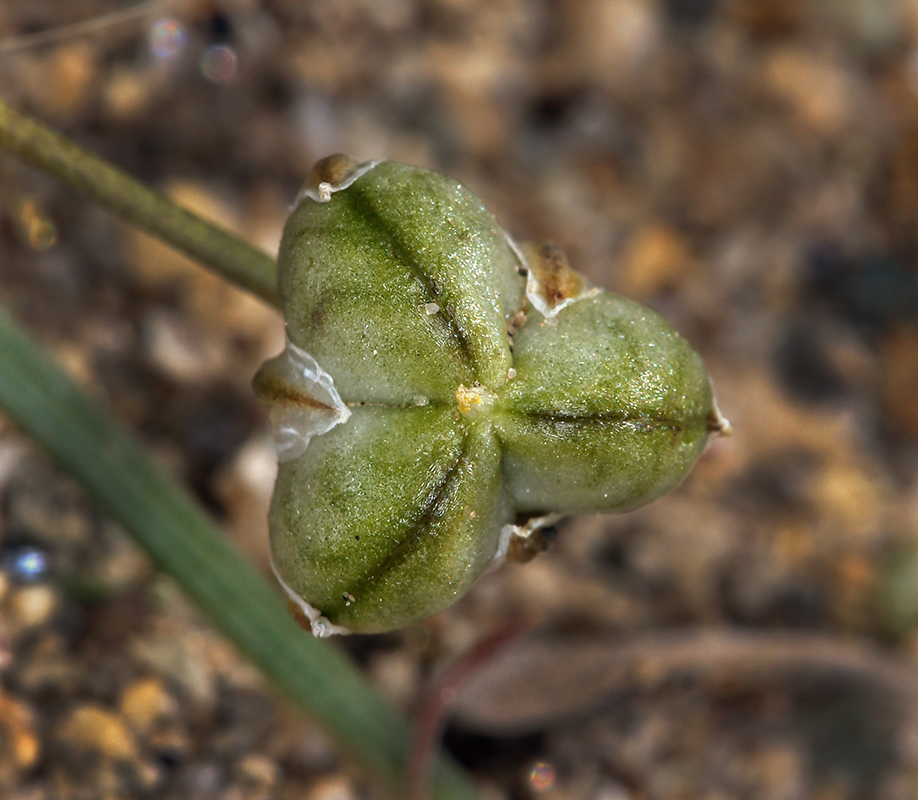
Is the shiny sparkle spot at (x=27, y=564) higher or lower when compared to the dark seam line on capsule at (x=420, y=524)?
lower

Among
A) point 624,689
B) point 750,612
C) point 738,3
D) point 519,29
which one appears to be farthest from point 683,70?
point 624,689

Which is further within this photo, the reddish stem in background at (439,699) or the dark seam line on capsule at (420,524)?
the reddish stem in background at (439,699)

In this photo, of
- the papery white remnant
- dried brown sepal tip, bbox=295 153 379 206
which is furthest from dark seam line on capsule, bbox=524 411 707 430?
dried brown sepal tip, bbox=295 153 379 206

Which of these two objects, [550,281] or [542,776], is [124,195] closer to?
[550,281]

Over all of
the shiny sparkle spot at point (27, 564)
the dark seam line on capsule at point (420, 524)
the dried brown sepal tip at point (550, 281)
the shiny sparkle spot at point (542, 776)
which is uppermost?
the dried brown sepal tip at point (550, 281)

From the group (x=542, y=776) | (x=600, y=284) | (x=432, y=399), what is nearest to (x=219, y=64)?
(x=600, y=284)

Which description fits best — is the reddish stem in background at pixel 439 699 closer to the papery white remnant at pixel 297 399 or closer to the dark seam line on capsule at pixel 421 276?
the papery white remnant at pixel 297 399

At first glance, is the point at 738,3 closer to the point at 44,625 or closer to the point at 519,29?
the point at 519,29

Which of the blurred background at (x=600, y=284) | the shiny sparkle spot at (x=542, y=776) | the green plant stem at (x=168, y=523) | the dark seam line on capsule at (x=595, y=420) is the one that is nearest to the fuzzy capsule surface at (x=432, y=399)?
the dark seam line on capsule at (x=595, y=420)
